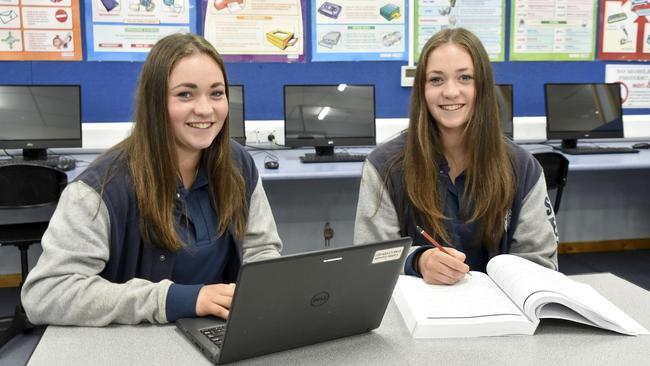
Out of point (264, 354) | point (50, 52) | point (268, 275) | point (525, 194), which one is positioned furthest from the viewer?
point (50, 52)

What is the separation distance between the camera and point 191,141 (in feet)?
4.62

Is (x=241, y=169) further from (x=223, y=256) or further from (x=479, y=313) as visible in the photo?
(x=479, y=313)

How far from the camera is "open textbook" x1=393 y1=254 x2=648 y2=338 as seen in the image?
1.11 meters

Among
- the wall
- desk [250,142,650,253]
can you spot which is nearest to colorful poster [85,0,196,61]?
the wall

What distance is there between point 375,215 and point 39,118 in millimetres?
2208

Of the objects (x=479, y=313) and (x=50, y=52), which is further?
(x=50, y=52)

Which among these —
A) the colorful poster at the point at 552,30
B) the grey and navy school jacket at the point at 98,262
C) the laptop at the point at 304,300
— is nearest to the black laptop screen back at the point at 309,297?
the laptop at the point at 304,300

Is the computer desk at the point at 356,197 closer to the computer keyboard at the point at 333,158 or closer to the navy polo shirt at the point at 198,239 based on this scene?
the computer keyboard at the point at 333,158

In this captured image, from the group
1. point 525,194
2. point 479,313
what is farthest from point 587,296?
point 525,194

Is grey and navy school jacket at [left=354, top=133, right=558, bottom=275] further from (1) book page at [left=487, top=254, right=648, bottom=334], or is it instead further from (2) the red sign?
(2) the red sign

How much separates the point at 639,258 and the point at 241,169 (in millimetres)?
3263

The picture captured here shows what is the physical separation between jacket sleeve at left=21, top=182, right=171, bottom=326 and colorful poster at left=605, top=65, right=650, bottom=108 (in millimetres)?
3752

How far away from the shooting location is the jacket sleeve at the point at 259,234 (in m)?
1.57

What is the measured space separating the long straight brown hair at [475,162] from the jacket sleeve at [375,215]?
8 centimetres
